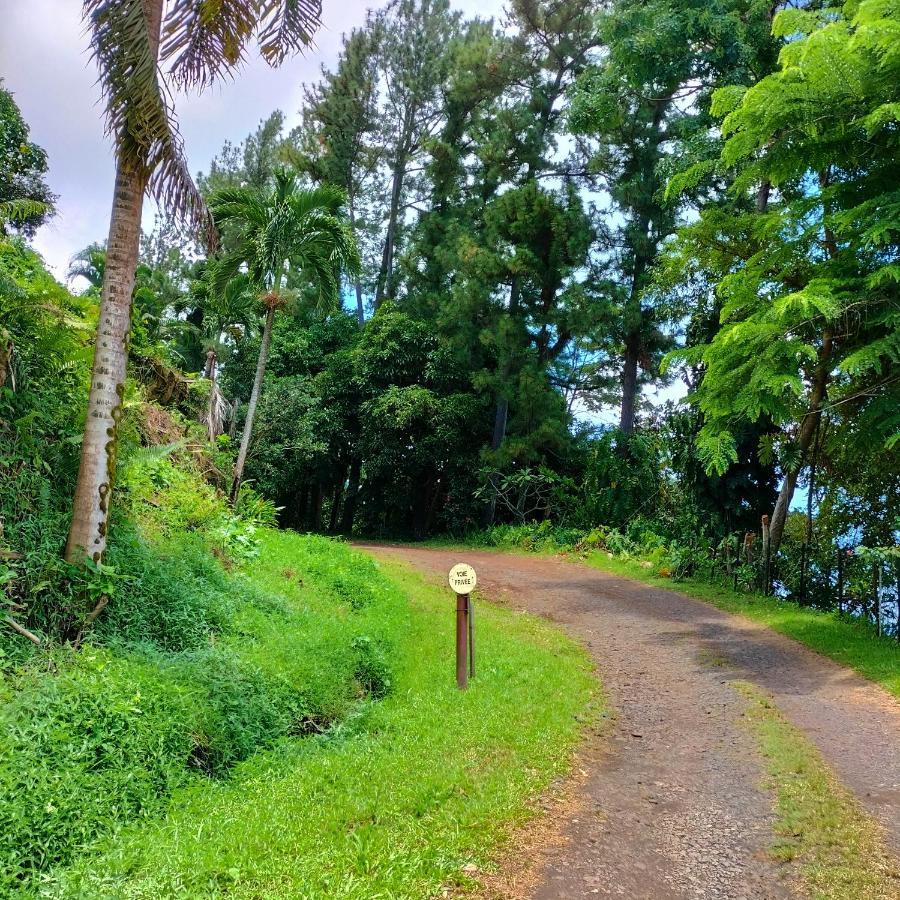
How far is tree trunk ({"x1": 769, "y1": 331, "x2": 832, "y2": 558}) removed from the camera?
1099cm

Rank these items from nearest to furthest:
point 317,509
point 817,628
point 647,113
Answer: point 817,628 < point 647,113 < point 317,509

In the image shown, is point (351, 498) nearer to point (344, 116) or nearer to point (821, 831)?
point (344, 116)

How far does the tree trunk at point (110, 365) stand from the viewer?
619cm

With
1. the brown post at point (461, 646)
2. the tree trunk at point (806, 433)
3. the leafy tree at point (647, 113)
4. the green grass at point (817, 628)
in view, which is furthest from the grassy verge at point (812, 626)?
the leafy tree at point (647, 113)

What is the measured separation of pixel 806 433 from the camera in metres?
11.9

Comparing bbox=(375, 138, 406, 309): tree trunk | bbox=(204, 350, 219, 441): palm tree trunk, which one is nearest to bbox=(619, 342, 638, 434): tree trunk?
bbox=(375, 138, 406, 309): tree trunk

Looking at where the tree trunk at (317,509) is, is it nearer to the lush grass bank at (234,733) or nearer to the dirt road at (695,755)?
the dirt road at (695,755)

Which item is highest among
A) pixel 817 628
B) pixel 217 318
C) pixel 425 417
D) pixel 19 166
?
pixel 19 166

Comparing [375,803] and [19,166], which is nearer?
[375,803]

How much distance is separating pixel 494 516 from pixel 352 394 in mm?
7645

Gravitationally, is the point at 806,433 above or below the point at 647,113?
below

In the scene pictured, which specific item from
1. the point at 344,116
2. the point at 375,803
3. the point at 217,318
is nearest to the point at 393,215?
the point at 344,116

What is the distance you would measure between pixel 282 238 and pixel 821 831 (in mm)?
13269

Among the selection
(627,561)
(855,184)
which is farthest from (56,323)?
(627,561)
